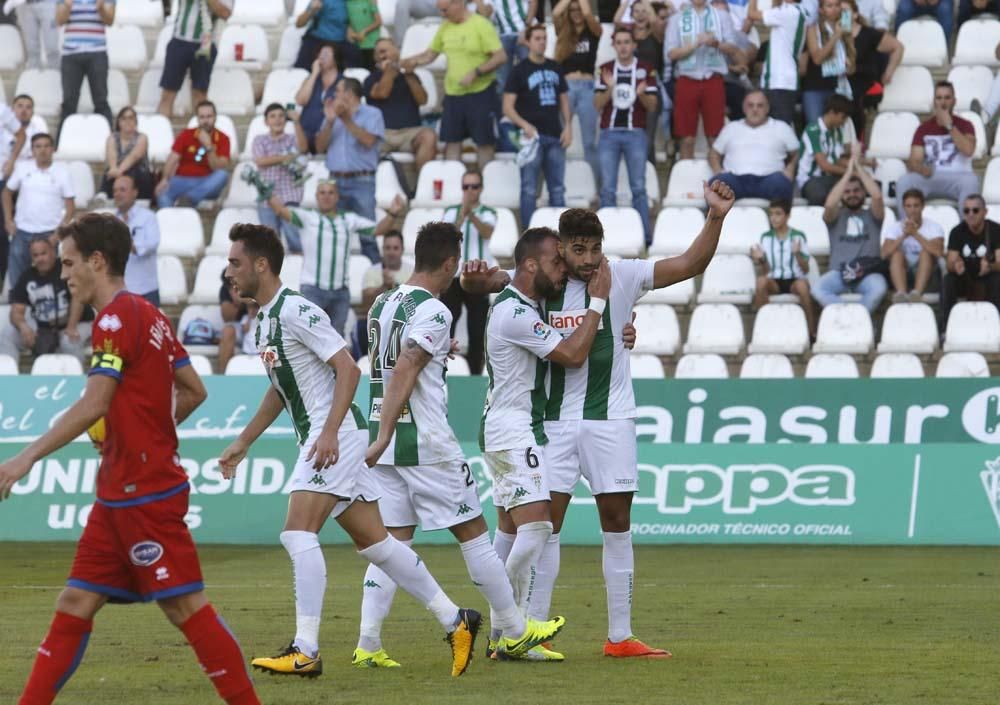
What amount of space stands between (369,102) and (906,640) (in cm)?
1302

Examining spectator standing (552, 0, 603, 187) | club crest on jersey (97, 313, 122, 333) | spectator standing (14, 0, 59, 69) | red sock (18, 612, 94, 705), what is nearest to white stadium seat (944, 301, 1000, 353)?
spectator standing (552, 0, 603, 187)

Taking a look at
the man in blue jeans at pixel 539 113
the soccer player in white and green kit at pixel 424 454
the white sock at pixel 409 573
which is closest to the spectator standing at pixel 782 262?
the man in blue jeans at pixel 539 113

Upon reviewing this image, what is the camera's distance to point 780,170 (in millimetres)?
19875

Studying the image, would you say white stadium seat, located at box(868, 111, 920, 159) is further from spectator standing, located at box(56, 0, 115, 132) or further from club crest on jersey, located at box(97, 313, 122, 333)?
Result: club crest on jersey, located at box(97, 313, 122, 333)

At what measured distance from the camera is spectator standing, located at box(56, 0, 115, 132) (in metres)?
21.6

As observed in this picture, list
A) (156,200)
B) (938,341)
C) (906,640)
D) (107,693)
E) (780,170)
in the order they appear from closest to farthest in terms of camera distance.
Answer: (107,693)
(906,640)
(938,341)
(780,170)
(156,200)

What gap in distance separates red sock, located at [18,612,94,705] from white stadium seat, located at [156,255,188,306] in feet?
47.6

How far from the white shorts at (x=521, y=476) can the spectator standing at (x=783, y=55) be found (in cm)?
1199

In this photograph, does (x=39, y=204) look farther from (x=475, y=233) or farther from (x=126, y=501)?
(x=126, y=501)

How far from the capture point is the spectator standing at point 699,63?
795 inches

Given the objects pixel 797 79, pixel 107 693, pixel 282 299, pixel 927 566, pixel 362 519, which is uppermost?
pixel 797 79

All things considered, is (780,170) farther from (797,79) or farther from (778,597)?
(778,597)

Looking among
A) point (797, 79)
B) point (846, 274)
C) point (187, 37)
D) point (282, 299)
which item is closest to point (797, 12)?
point (797, 79)

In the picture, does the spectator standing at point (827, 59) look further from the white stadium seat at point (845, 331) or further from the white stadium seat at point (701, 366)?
the white stadium seat at point (701, 366)
